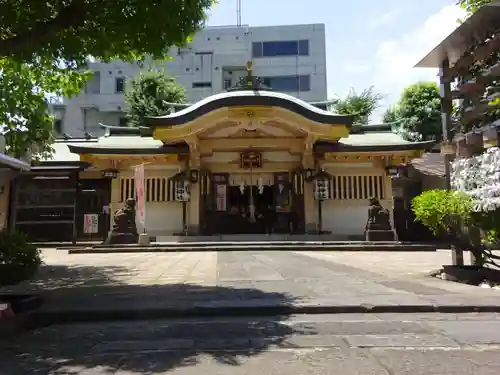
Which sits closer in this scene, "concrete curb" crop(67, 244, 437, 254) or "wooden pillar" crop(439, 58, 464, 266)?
"wooden pillar" crop(439, 58, 464, 266)

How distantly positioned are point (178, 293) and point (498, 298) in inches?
175

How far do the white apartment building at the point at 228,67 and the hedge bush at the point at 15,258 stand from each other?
34.8 metres

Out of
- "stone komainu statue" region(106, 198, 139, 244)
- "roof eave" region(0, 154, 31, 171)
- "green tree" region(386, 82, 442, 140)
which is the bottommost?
"stone komainu statue" region(106, 198, 139, 244)

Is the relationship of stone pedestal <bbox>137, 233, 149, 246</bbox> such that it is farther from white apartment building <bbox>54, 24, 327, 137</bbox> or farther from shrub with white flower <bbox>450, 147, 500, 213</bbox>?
white apartment building <bbox>54, 24, 327, 137</bbox>

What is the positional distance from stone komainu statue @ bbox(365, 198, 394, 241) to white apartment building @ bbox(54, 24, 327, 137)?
23.7 meters

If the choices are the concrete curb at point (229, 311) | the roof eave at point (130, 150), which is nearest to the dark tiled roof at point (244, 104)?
the roof eave at point (130, 150)

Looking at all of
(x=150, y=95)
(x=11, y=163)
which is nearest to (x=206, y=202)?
(x=11, y=163)

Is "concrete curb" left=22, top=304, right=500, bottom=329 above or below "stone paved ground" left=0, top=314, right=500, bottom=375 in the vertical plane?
above

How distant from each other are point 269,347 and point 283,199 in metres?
16.7

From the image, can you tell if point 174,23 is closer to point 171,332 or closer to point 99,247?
point 171,332

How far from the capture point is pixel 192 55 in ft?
134

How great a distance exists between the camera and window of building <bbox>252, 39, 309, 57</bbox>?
1598 inches

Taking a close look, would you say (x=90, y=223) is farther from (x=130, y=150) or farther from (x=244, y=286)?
(x=244, y=286)

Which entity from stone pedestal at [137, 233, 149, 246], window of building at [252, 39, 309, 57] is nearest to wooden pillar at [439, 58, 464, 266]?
stone pedestal at [137, 233, 149, 246]
